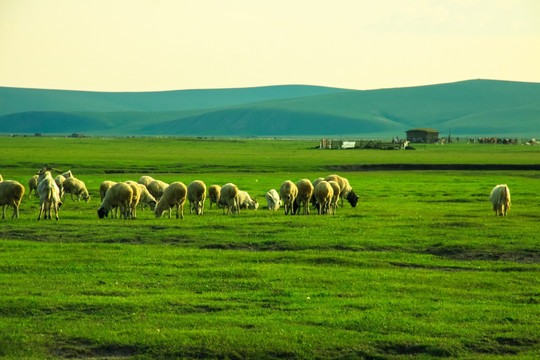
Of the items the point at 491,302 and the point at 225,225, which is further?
the point at 225,225

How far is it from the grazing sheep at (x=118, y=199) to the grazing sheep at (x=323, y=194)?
297 inches

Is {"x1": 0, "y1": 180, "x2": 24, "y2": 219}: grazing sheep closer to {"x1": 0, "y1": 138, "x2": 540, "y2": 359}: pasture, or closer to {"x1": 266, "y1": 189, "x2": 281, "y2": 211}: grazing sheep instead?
{"x1": 0, "y1": 138, "x2": 540, "y2": 359}: pasture

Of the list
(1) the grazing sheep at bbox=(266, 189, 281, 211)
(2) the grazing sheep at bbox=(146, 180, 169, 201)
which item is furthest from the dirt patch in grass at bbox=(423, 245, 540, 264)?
(2) the grazing sheep at bbox=(146, 180, 169, 201)

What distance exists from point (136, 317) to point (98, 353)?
1.49m

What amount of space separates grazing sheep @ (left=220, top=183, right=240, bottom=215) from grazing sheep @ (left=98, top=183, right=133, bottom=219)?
4226mm

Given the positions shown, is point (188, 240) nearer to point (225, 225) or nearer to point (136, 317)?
point (225, 225)

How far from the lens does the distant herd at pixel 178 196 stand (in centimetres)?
2688

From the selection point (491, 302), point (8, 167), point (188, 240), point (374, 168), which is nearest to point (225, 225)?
point (188, 240)

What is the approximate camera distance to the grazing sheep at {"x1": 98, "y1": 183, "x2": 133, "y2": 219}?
27.4 metres

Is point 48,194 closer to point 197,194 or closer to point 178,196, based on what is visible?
point 178,196

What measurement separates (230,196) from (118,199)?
4.90m

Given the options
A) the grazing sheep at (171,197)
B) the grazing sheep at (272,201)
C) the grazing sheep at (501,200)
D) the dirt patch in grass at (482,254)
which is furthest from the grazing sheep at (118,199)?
the grazing sheep at (501,200)

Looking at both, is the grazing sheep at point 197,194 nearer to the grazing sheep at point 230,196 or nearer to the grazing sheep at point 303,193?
the grazing sheep at point 230,196

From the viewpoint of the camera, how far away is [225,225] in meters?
25.3
